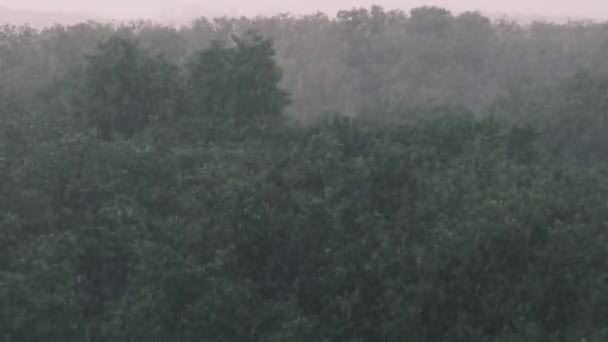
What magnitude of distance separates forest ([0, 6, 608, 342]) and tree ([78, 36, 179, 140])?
39mm

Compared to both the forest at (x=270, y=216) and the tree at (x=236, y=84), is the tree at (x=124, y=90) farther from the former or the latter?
the tree at (x=236, y=84)

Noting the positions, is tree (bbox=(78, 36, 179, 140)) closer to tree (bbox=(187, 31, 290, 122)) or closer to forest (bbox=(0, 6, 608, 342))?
forest (bbox=(0, 6, 608, 342))

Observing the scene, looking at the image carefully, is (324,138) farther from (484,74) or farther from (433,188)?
(484,74)

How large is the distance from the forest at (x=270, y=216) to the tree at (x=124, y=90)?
39mm

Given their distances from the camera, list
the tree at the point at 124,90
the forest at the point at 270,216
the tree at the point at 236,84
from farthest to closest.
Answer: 1. the tree at the point at 236,84
2. the tree at the point at 124,90
3. the forest at the point at 270,216

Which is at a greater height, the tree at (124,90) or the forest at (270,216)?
the tree at (124,90)

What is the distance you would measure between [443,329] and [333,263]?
1.75 m

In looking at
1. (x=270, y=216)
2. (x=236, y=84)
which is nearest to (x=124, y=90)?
(x=236, y=84)

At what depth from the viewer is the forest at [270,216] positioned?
13.0 meters

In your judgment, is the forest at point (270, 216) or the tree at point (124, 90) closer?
the forest at point (270, 216)

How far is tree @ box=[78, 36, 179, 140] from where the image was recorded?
2072cm

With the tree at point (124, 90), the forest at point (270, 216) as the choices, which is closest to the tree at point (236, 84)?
the forest at point (270, 216)

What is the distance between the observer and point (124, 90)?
20.9m

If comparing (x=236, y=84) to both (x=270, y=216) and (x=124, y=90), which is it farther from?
(x=270, y=216)
